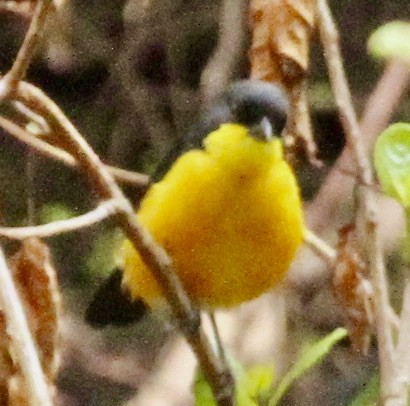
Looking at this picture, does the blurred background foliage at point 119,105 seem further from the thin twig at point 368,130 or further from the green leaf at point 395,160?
the green leaf at point 395,160

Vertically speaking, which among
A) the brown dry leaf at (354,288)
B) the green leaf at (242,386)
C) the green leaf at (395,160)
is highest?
the green leaf at (395,160)

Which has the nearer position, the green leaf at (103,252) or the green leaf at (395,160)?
the green leaf at (395,160)

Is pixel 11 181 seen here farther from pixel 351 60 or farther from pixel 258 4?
pixel 258 4

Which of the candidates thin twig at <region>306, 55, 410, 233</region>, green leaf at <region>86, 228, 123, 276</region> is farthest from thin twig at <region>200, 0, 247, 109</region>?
green leaf at <region>86, 228, 123, 276</region>

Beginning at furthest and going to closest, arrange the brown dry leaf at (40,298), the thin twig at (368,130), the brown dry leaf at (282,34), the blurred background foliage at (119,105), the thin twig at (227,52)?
the blurred background foliage at (119,105)
the thin twig at (227,52)
the thin twig at (368,130)
the brown dry leaf at (282,34)
the brown dry leaf at (40,298)

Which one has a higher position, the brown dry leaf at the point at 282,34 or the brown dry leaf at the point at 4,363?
the brown dry leaf at the point at 282,34

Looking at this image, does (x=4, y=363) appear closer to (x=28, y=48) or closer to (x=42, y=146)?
(x=28, y=48)

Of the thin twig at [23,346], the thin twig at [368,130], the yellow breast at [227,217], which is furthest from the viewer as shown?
the thin twig at [368,130]

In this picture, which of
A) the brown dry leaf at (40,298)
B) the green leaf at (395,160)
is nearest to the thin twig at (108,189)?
the brown dry leaf at (40,298)
